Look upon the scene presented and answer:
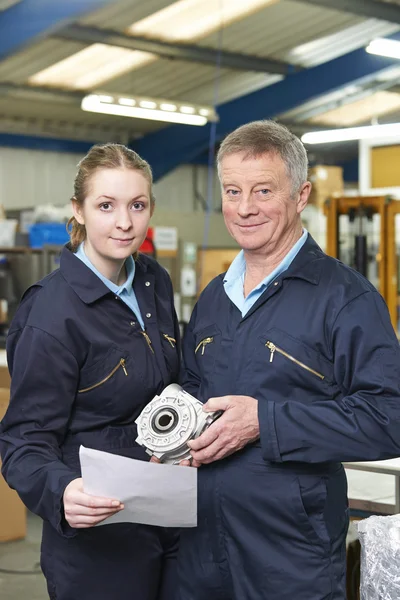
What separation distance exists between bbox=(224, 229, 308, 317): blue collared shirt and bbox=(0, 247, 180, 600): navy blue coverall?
218mm

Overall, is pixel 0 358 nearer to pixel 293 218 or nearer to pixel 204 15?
pixel 293 218

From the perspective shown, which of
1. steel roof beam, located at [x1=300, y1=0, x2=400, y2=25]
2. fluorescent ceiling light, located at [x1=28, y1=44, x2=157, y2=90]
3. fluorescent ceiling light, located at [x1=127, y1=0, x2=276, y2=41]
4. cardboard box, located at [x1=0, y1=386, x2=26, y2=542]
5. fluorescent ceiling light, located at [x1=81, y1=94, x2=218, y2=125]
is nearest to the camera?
cardboard box, located at [x1=0, y1=386, x2=26, y2=542]

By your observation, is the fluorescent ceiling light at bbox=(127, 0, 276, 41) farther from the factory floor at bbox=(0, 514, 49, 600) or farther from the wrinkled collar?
the wrinkled collar

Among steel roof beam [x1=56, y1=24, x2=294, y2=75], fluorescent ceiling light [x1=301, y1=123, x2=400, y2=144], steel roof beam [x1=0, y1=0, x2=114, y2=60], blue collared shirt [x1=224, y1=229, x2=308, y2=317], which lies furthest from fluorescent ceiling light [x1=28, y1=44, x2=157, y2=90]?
blue collared shirt [x1=224, y1=229, x2=308, y2=317]

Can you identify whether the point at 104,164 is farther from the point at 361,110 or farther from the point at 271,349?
A: the point at 361,110

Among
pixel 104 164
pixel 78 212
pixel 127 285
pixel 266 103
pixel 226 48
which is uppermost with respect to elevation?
pixel 226 48

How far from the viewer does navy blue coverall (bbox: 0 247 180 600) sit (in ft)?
5.43

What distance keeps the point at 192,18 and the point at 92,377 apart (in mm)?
8497

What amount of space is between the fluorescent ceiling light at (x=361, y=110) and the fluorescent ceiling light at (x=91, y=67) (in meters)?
4.31

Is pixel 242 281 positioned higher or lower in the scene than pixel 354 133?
lower

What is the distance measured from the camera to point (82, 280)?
1.77 m

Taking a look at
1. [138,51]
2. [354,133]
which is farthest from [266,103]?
[354,133]

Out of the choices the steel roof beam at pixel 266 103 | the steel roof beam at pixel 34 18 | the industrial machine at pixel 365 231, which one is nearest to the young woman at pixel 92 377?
the steel roof beam at pixel 34 18

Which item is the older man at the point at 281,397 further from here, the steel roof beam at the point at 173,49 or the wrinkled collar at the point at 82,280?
the steel roof beam at the point at 173,49
